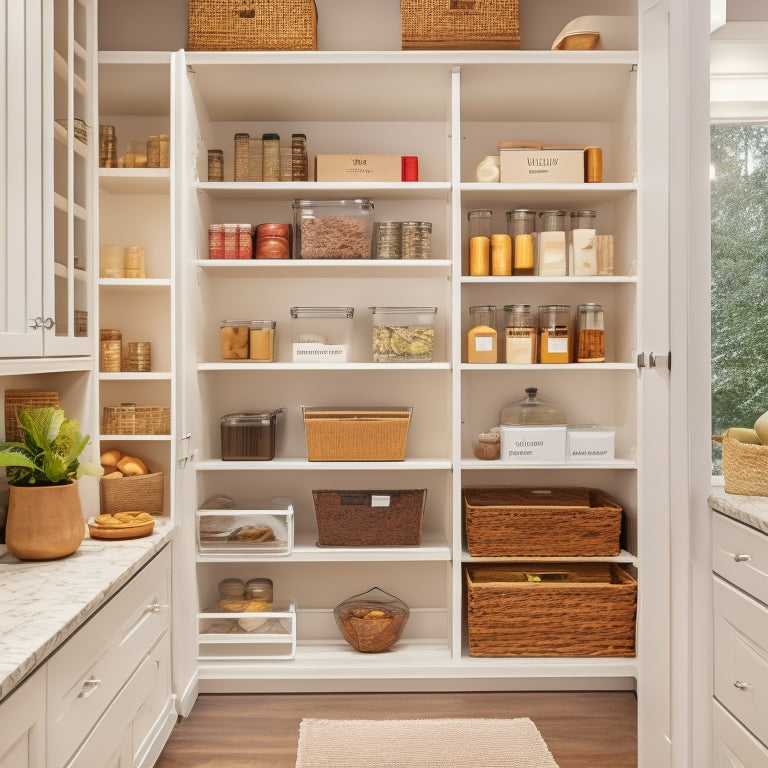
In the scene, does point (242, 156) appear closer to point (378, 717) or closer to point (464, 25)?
point (464, 25)

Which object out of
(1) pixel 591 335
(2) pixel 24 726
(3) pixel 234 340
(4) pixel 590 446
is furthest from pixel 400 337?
(2) pixel 24 726

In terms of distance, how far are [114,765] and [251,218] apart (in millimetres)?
2212

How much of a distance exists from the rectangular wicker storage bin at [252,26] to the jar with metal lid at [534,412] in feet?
5.29

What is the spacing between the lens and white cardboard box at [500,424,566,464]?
10.4 feet

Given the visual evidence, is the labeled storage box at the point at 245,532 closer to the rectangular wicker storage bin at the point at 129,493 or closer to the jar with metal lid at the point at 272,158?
the rectangular wicker storage bin at the point at 129,493

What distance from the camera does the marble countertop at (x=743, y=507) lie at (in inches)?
74.7

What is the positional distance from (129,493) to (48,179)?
1162 millimetres

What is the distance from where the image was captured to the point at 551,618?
312cm

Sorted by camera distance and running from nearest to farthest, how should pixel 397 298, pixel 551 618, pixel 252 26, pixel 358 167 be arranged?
pixel 252 26, pixel 551 618, pixel 358 167, pixel 397 298

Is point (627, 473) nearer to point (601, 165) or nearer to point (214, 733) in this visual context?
point (601, 165)

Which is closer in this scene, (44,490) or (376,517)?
(44,490)

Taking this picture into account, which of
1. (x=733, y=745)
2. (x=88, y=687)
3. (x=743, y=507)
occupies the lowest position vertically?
(x=733, y=745)

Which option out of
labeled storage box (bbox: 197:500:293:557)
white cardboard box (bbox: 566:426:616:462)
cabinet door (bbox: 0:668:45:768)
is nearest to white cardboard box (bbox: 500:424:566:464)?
white cardboard box (bbox: 566:426:616:462)

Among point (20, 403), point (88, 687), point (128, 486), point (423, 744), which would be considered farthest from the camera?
point (128, 486)
